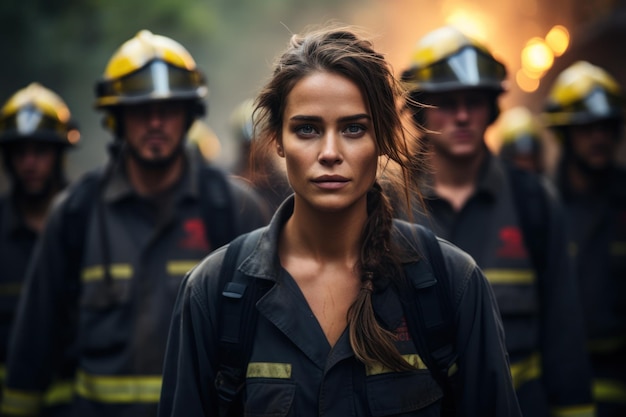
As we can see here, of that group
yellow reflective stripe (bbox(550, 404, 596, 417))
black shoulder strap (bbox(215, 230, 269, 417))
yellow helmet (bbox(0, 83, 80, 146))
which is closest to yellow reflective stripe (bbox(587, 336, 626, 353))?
yellow reflective stripe (bbox(550, 404, 596, 417))

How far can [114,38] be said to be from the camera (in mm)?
21781

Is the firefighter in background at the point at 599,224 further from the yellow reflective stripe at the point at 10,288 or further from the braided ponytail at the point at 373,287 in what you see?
the yellow reflective stripe at the point at 10,288

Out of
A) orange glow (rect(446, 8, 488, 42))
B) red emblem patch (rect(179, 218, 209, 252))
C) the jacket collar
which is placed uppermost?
orange glow (rect(446, 8, 488, 42))

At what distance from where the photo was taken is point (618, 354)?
20.0 ft

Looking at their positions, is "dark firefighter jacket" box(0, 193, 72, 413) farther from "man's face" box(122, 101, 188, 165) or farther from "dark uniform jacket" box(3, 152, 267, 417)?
"man's face" box(122, 101, 188, 165)

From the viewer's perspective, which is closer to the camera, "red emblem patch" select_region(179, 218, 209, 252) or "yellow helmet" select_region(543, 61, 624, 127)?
"red emblem patch" select_region(179, 218, 209, 252)

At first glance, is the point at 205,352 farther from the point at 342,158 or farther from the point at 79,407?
the point at 79,407

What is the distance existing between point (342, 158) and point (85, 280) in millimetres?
2389

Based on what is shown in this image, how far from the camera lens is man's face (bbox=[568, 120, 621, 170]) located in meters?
6.58

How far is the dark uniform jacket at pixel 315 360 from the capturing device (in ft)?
9.03

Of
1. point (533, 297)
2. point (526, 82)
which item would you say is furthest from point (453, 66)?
point (526, 82)

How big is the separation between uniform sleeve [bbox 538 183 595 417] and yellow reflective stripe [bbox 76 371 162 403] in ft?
6.41

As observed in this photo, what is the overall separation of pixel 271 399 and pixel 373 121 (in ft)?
2.99

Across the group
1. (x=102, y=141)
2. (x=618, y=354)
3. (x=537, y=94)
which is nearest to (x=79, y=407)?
(x=618, y=354)
